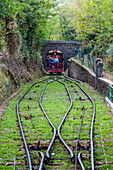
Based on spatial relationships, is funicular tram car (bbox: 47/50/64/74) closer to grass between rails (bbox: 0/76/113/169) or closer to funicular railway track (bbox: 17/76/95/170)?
grass between rails (bbox: 0/76/113/169)

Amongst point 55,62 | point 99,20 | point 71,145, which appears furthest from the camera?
point 55,62

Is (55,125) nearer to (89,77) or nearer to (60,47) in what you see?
(89,77)

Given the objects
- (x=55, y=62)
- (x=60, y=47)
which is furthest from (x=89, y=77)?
(x=60, y=47)

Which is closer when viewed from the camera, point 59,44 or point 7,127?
point 7,127

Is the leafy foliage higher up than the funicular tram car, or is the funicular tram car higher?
the leafy foliage

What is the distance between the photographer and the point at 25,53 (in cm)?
2412

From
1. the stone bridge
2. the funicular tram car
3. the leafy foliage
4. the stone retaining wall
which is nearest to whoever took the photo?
the stone retaining wall

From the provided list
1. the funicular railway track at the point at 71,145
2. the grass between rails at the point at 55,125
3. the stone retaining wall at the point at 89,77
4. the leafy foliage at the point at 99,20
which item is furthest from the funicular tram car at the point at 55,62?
the funicular railway track at the point at 71,145

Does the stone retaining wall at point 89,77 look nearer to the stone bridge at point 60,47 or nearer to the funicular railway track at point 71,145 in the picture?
the funicular railway track at point 71,145

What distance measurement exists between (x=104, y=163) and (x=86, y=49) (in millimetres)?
25722

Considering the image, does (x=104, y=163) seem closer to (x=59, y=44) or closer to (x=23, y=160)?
(x=23, y=160)

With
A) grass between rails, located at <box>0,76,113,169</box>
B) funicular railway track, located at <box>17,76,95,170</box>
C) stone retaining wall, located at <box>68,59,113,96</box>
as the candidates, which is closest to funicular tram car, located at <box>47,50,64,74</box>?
stone retaining wall, located at <box>68,59,113,96</box>

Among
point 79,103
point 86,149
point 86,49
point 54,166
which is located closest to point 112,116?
point 79,103

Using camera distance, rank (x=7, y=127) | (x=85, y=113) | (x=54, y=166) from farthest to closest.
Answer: (x=85, y=113) < (x=7, y=127) < (x=54, y=166)
